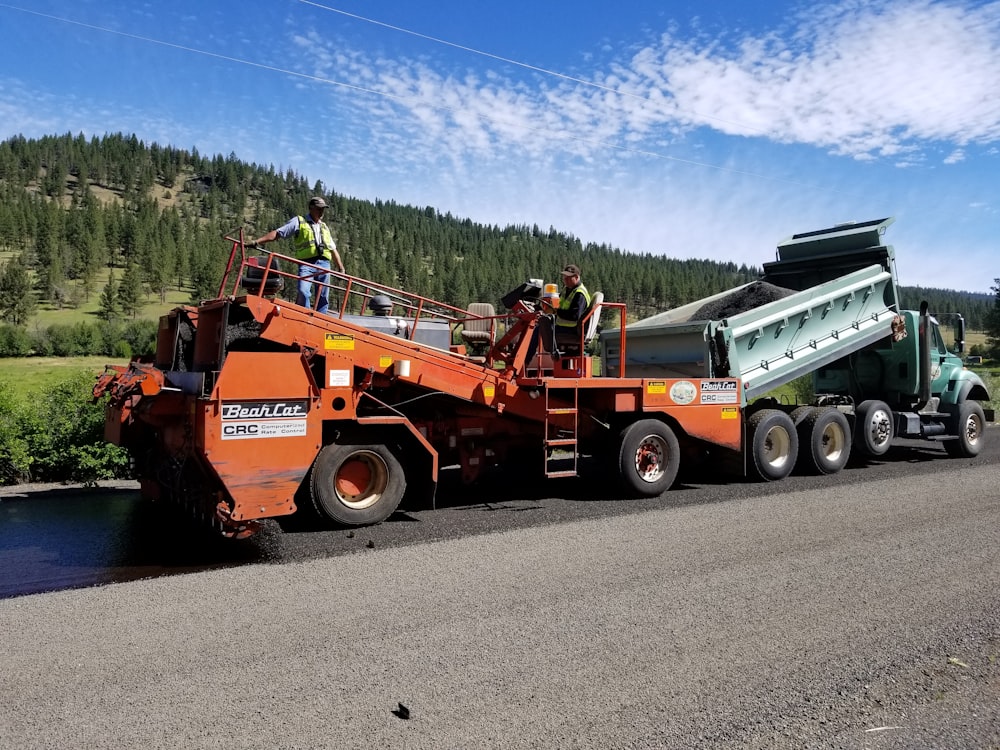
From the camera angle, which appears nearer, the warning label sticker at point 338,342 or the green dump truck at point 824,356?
the warning label sticker at point 338,342

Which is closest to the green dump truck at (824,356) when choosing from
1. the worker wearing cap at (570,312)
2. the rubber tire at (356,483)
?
the worker wearing cap at (570,312)

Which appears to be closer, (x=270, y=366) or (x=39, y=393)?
(x=270, y=366)

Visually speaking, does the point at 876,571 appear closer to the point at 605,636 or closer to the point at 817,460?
the point at 605,636

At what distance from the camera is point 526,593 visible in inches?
198

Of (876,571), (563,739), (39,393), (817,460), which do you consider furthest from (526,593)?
(39,393)

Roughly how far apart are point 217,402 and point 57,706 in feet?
9.64

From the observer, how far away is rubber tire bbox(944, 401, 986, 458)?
12164 millimetres

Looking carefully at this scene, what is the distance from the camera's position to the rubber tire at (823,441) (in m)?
10.3

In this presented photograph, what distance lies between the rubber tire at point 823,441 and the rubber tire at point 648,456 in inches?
99.5

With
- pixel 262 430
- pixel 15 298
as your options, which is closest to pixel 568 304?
pixel 262 430

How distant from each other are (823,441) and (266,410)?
25.8ft

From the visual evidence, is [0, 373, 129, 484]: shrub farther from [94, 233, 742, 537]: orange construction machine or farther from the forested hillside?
the forested hillside

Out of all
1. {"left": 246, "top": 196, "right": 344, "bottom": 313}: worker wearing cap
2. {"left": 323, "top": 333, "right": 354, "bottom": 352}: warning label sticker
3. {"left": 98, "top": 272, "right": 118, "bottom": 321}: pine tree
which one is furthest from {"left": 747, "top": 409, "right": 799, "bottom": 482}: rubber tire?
{"left": 98, "top": 272, "right": 118, "bottom": 321}: pine tree

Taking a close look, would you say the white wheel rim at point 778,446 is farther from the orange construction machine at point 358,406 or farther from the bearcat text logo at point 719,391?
the bearcat text logo at point 719,391
